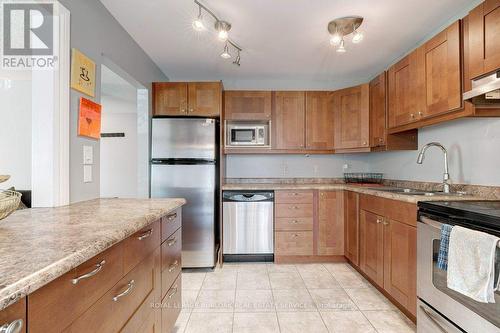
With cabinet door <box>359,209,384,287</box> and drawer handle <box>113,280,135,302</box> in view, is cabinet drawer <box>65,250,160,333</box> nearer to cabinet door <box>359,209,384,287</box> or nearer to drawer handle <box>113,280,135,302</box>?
drawer handle <box>113,280,135,302</box>

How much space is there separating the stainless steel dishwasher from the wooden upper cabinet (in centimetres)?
100

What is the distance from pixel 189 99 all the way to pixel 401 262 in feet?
8.57

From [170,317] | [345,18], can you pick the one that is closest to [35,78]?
[170,317]

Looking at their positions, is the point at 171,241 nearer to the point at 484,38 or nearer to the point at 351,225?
the point at 351,225

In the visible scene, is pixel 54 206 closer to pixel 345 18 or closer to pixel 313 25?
pixel 313 25

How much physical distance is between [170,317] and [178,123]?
6.24 ft

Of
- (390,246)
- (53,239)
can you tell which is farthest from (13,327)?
(390,246)

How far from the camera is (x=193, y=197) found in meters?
2.75

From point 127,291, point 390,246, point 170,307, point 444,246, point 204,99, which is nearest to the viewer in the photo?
point 127,291

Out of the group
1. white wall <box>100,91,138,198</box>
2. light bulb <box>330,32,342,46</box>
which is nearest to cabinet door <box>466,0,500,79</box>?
light bulb <box>330,32,342,46</box>

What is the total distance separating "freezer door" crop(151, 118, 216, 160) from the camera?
108 inches

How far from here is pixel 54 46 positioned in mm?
1394

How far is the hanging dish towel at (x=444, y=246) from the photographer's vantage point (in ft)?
4.26

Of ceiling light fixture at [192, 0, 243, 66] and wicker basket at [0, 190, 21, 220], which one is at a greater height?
ceiling light fixture at [192, 0, 243, 66]
